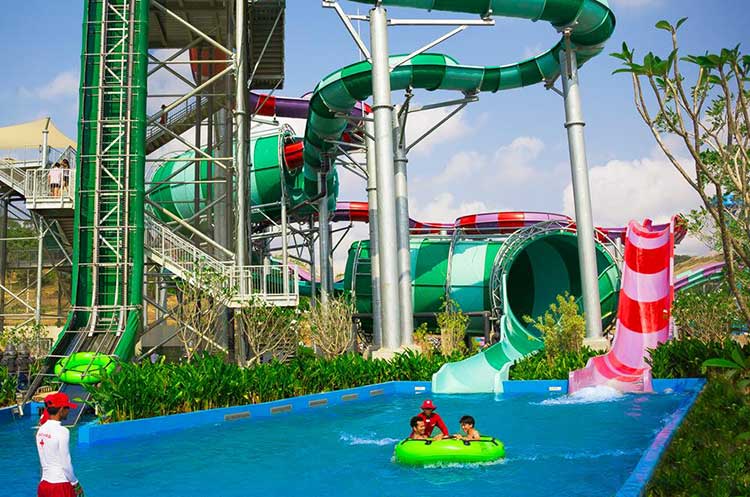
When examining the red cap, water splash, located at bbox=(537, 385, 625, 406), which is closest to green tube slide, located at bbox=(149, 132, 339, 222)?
water splash, located at bbox=(537, 385, 625, 406)

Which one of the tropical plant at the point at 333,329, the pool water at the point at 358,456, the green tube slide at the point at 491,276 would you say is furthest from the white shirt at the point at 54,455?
the green tube slide at the point at 491,276

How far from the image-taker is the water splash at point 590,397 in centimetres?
1427

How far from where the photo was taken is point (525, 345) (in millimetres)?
22000

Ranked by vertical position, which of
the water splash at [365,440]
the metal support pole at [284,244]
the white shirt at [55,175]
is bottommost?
the water splash at [365,440]

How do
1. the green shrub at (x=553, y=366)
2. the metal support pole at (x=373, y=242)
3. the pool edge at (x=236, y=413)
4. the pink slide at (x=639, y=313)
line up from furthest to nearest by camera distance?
the metal support pole at (x=373, y=242)
the green shrub at (x=553, y=366)
the pink slide at (x=639, y=313)
the pool edge at (x=236, y=413)

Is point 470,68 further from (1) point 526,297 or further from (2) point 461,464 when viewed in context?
(2) point 461,464

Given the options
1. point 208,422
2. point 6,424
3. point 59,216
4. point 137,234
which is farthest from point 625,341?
point 59,216

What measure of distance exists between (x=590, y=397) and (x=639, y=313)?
3.91 meters

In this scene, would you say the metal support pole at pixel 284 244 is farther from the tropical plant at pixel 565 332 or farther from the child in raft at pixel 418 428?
the child in raft at pixel 418 428

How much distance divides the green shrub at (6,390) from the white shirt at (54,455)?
386 inches

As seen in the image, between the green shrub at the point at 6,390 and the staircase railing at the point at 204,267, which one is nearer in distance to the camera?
the green shrub at the point at 6,390

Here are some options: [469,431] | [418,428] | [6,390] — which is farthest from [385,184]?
[6,390]

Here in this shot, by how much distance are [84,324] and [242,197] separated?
561 cm

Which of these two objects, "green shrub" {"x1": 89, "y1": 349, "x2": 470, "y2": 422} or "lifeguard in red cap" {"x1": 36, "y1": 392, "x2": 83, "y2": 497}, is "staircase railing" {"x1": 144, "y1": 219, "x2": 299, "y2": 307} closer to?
"green shrub" {"x1": 89, "y1": 349, "x2": 470, "y2": 422}
